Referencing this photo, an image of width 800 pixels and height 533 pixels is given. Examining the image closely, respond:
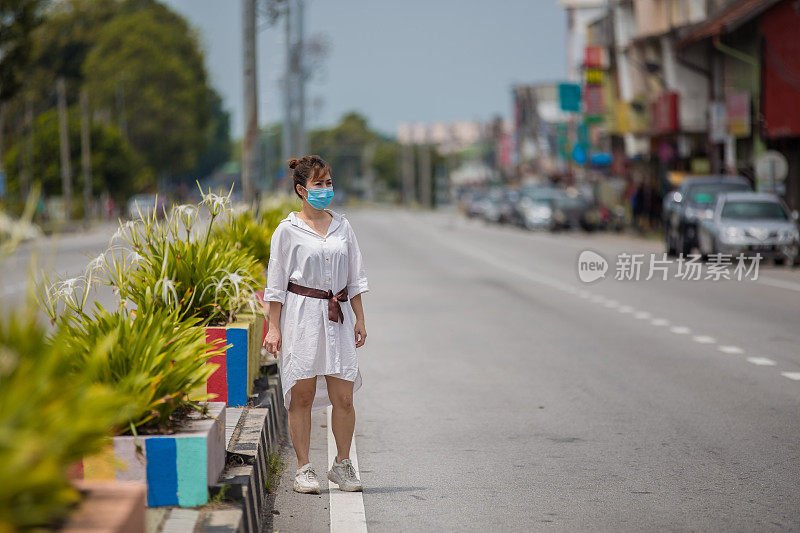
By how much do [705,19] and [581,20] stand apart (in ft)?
124

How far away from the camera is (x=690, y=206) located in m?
30.8

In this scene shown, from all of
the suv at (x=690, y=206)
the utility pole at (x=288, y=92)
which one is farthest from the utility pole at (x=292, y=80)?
the suv at (x=690, y=206)

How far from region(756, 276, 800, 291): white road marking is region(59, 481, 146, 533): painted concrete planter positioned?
19.0m

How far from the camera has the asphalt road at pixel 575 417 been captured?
6.57 m

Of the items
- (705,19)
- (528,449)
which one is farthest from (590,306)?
(705,19)

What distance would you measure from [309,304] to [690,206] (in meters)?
25.3

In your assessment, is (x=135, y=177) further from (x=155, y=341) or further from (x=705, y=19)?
(x=155, y=341)

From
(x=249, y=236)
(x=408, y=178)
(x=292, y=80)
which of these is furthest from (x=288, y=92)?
(x=408, y=178)

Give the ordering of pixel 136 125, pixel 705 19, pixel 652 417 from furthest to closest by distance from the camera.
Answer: pixel 136 125
pixel 705 19
pixel 652 417

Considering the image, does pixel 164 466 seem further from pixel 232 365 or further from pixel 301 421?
pixel 232 365

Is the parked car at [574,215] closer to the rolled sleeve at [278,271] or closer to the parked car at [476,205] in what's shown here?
the parked car at [476,205]

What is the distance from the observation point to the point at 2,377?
11.7ft

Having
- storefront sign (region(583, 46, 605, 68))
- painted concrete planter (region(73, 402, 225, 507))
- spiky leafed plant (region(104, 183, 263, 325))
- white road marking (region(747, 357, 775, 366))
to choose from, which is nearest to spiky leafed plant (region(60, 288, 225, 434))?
painted concrete planter (region(73, 402, 225, 507))

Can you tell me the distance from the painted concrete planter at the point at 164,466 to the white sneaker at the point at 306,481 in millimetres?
1451
